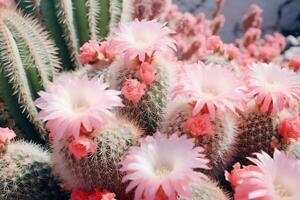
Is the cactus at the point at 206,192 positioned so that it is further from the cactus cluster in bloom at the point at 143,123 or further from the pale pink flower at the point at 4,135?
the pale pink flower at the point at 4,135

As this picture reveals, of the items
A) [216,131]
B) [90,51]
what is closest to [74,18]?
[90,51]

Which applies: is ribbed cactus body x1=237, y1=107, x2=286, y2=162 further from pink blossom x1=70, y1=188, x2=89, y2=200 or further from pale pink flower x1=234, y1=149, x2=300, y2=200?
pink blossom x1=70, y1=188, x2=89, y2=200

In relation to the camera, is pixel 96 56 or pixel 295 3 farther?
pixel 295 3

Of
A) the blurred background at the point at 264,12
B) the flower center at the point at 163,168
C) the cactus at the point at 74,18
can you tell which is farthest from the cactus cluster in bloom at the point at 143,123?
the blurred background at the point at 264,12

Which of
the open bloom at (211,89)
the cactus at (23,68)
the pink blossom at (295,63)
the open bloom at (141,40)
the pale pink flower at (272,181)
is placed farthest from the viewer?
the pink blossom at (295,63)

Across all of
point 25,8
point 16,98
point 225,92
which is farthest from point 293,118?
point 25,8

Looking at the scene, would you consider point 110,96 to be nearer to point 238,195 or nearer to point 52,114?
point 52,114

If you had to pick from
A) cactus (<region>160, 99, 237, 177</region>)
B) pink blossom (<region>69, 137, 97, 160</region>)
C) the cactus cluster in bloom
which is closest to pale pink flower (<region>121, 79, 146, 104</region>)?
the cactus cluster in bloom
